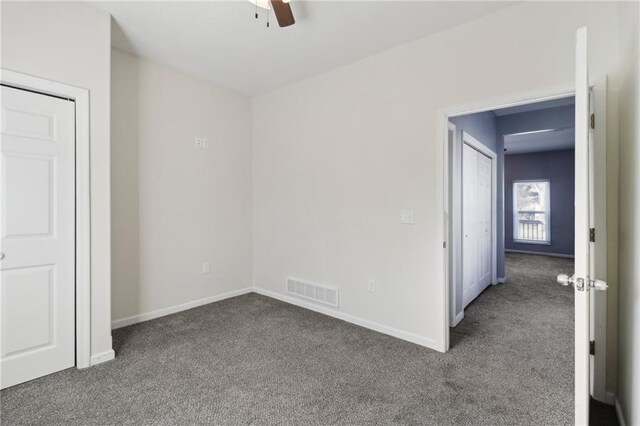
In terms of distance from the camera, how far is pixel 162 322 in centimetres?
329

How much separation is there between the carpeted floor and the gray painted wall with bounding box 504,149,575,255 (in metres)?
5.50

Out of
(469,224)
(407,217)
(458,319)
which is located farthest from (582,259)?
(469,224)

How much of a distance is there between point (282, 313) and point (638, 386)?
2.90m

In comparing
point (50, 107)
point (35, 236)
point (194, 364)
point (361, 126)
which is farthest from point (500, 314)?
point (50, 107)

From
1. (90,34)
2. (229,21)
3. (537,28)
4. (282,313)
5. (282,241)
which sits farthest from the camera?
(282,241)

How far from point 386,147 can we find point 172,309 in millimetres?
2994

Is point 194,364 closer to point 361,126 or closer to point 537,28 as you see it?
point 361,126

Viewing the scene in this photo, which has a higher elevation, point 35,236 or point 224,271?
point 35,236

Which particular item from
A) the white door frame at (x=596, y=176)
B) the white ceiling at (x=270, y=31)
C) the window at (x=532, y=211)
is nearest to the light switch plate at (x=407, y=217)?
the white door frame at (x=596, y=176)

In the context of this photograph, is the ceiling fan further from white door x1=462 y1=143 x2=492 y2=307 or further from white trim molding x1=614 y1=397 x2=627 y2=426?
white trim molding x1=614 y1=397 x2=627 y2=426

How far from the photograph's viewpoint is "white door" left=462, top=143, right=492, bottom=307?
3.87 meters

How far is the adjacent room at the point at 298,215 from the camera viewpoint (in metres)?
1.95

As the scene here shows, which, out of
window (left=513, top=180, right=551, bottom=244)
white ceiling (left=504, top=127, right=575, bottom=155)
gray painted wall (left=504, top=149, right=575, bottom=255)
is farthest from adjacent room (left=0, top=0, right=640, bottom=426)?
window (left=513, top=180, right=551, bottom=244)

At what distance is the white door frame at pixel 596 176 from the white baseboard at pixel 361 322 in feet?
0.44
